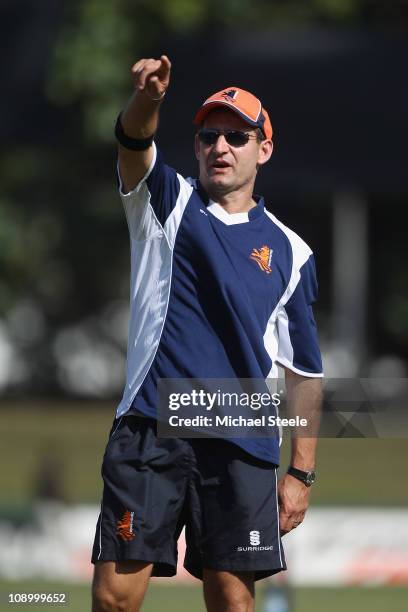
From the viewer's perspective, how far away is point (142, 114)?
4.64 m

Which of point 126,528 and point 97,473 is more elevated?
point 97,473

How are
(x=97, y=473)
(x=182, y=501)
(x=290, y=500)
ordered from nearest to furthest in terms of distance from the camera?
(x=182, y=501), (x=290, y=500), (x=97, y=473)

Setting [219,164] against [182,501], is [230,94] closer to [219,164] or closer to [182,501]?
[219,164]

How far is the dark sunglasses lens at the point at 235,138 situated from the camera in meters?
5.07

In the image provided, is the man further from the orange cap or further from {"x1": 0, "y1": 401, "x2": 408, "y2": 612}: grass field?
{"x1": 0, "y1": 401, "x2": 408, "y2": 612}: grass field

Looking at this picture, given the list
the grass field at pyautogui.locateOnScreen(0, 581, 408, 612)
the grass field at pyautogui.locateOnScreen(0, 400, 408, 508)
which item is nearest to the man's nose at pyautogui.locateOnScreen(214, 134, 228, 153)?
the grass field at pyautogui.locateOnScreen(0, 581, 408, 612)

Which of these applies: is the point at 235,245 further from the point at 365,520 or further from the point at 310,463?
the point at 365,520

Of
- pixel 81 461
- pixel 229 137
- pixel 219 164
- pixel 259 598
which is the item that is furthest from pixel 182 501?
pixel 81 461

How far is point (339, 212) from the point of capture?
23.5m

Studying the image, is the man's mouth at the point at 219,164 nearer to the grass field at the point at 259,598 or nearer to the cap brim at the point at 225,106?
the cap brim at the point at 225,106

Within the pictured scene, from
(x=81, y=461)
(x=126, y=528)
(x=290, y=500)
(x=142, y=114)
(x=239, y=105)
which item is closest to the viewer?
(x=142, y=114)

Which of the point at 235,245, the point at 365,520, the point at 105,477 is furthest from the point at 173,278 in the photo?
the point at 365,520

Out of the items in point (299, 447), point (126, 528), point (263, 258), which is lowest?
point (126, 528)

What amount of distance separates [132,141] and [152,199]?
0.27 meters
